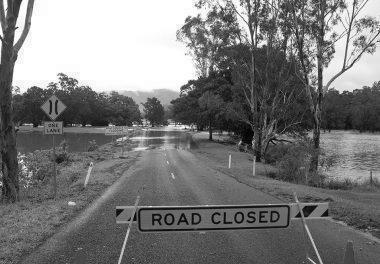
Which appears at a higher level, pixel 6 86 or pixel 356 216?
pixel 6 86

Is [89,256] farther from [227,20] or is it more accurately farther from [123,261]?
[227,20]

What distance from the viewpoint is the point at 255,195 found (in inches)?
586

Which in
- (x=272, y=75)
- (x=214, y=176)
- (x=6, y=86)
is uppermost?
(x=272, y=75)

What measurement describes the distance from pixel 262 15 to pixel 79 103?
10773 cm

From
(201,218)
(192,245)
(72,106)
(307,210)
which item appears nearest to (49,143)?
(192,245)

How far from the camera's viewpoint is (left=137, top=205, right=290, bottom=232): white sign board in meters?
6.16

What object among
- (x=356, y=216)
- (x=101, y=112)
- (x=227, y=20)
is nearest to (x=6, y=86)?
(x=356, y=216)

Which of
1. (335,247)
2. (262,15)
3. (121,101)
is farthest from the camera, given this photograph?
(121,101)

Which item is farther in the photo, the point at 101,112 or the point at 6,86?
the point at 101,112

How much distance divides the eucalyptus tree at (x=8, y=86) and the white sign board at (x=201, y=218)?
8941mm

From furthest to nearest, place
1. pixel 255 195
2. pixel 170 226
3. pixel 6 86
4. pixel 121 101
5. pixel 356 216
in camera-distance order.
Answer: pixel 121 101 < pixel 255 195 < pixel 6 86 < pixel 356 216 < pixel 170 226

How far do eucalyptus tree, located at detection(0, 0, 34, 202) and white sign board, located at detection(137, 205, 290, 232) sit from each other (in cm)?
894

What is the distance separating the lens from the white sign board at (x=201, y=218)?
616 cm

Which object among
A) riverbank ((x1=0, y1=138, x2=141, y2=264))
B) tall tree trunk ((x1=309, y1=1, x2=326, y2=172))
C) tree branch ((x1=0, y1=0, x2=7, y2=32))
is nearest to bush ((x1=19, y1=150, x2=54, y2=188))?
riverbank ((x1=0, y1=138, x2=141, y2=264))
